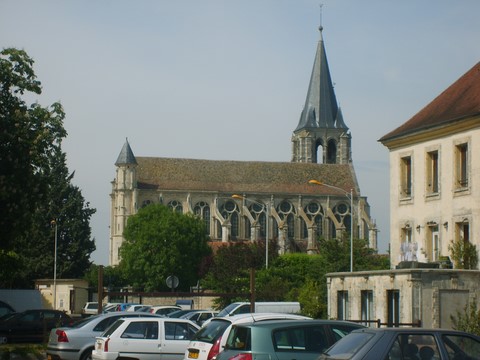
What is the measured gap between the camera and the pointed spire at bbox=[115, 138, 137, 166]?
14212cm

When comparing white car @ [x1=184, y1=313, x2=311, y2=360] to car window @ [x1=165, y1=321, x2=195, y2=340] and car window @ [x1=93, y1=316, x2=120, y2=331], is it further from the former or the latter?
car window @ [x1=93, y1=316, x2=120, y2=331]

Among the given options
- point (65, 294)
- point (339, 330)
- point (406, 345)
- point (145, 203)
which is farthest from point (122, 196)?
point (406, 345)

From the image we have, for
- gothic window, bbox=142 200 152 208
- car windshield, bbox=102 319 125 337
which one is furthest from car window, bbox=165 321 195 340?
gothic window, bbox=142 200 152 208

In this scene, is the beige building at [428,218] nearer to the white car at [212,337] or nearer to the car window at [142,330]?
the car window at [142,330]

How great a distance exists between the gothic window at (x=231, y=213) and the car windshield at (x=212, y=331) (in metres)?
126

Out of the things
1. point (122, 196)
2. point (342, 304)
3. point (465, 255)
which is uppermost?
point (122, 196)

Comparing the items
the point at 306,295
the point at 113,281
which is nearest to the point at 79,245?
the point at 113,281

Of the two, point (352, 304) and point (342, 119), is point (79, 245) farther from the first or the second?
point (342, 119)

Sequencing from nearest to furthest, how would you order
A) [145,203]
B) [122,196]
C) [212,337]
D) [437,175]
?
[212,337] → [437,175] → [122,196] → [145,203]

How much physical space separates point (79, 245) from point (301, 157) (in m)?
73.1

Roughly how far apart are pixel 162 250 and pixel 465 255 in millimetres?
80411

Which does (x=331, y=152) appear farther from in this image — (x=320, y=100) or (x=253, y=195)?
(x=253, y=195)

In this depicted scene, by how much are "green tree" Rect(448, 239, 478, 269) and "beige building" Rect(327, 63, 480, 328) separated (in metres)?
0.37

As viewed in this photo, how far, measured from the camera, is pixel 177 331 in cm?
2362
